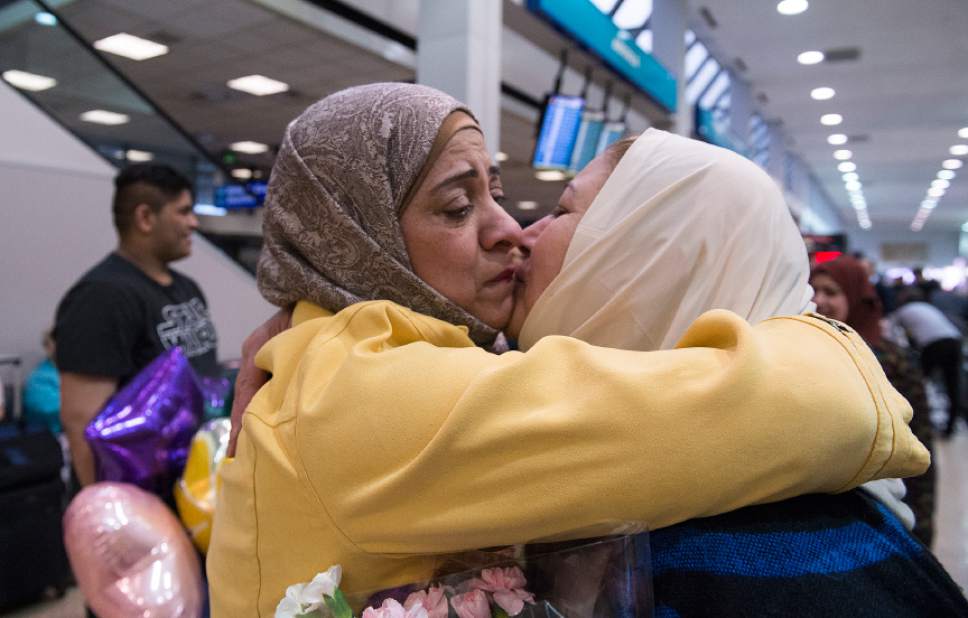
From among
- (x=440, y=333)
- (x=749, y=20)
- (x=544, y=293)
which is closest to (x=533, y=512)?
(x=440, y=333)

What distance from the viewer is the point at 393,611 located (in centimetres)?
70

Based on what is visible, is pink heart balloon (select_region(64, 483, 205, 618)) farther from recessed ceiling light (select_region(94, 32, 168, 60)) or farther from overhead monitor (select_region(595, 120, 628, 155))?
recessed ceiling light (select_region(94, 32, 168, 60))

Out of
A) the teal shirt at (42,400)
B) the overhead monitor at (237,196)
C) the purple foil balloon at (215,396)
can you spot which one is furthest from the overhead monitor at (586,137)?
the purple foil balloon at (215,396)

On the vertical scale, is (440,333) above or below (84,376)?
above

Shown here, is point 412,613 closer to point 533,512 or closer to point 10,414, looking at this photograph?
point 533,512

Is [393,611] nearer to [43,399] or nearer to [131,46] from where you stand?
[43,399]

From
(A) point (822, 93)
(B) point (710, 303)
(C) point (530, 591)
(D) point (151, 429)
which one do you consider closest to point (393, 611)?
(C) point (530, 591)

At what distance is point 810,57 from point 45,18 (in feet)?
33.6

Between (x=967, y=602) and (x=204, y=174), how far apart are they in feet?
22.6

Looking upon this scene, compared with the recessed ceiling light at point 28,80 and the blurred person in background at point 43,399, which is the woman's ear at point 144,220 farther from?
the recessed ceiling light at point 28,80

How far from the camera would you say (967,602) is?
0.82 metres

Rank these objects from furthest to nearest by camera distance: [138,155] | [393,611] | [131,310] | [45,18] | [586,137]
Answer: [586,137]
[138,155]
[45,18]
[131,310]
[393,611]

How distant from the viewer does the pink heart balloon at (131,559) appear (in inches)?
52.1

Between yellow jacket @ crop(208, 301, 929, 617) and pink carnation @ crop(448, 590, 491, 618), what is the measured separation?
51mm
